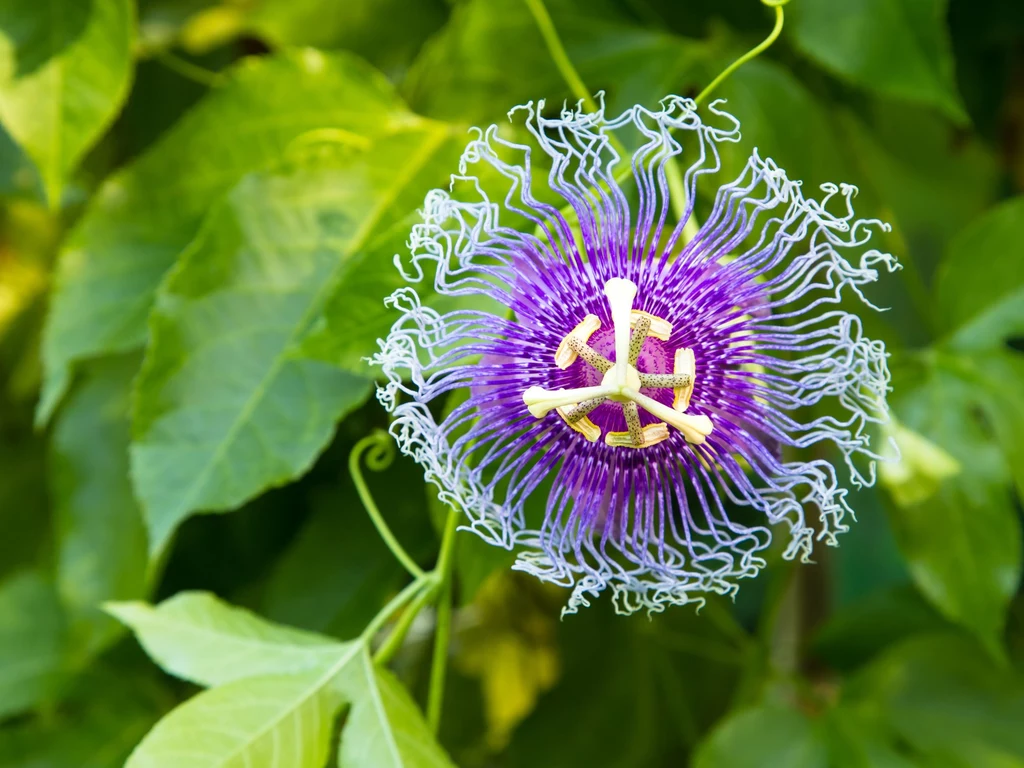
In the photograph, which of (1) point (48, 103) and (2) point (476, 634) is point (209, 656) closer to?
(1) point (48, 103)

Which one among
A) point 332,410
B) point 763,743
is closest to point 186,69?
point 332,410

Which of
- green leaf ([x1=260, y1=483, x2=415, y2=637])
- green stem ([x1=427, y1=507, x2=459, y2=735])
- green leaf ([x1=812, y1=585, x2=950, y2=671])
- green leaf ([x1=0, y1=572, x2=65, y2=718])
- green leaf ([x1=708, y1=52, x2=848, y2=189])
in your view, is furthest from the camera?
green leaf ([x1=812, y1=585, x2=950, y2=671])

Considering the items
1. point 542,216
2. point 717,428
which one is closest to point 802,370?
point 717,428

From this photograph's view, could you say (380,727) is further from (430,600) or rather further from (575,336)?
(575,336)

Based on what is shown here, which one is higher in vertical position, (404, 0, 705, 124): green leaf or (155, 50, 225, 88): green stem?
(404, 0, 705, 124): green leaf

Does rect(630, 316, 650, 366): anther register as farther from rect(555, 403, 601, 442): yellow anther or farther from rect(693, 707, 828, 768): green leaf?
rect(693, 707, 828, 768): green leaf

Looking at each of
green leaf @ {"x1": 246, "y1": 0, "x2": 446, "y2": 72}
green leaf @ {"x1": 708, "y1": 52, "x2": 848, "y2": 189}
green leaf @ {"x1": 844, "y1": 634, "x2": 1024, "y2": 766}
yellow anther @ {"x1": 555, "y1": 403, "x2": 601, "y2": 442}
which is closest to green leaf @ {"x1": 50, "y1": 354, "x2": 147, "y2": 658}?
green leaf @ {"x1": 246, "y1": 0, "x2": 446, "y2": 72}

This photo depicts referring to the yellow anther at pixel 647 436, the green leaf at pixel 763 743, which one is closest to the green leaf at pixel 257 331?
the yellow anther at pixel 647 436
